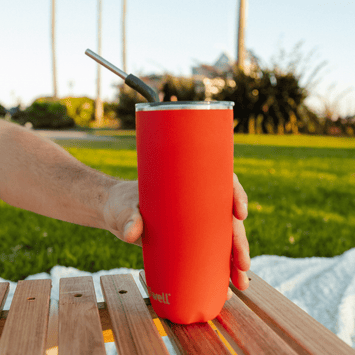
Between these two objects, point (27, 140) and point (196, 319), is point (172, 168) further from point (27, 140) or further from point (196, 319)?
point (27, 140)

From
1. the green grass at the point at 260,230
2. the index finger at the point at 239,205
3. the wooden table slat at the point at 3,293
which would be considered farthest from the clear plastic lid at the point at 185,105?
the green grass at the point at 260,230

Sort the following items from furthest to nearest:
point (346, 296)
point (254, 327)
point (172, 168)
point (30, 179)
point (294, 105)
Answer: point (294, 105), point (346, 296), point (30, 179), point (254, 327), point (172, 168)

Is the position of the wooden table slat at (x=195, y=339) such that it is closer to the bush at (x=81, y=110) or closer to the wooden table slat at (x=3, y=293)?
the wooden table slat at (x=3, y=293)

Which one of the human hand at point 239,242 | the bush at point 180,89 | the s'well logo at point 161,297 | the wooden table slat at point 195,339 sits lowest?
the wooden table slat at point 195,339

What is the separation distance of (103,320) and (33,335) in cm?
26

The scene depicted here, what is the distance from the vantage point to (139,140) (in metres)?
0.78

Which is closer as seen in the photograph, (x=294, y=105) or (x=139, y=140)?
(x=139, y=140)

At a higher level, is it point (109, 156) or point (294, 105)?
point (294, 105)

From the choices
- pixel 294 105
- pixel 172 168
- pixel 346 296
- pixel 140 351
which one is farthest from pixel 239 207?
pixel 294 105

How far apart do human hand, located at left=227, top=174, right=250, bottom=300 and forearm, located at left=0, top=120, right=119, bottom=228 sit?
0.35 metres

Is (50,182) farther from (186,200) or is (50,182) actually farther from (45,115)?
(45,115)

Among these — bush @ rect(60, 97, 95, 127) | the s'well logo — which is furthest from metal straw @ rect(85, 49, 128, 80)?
bush @ rect(60, 97, 95, 127)

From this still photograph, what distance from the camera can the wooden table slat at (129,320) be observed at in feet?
2.45

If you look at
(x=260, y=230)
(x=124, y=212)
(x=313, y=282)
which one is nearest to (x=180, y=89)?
(x=260, y=230)
